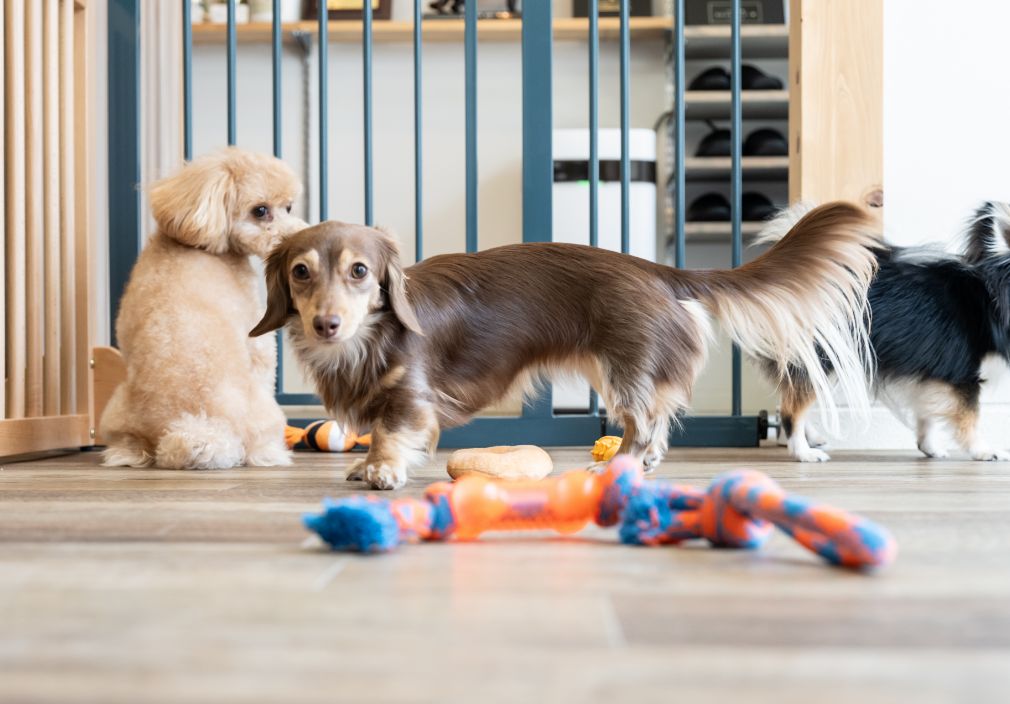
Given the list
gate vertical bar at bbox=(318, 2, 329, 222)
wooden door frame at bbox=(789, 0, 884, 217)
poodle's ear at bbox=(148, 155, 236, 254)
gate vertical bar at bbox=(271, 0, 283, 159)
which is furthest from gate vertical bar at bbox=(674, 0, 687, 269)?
poodle's ear at bbox=(148, 155, 236, 254)

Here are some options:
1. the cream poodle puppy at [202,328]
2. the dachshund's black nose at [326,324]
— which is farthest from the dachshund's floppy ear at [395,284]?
the cream poodle puppy at [202,328]

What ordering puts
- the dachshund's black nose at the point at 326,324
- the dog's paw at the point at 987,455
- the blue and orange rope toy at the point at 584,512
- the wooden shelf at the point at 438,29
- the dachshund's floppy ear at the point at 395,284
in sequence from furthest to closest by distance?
the wooden shelf at the point at 438,29
the dog's paw at the point at 987,455
the dachshund's floppy ear at the point at 395,284
the dachshund's black nose at the point at 326,324
the blue and orange rope toy at the point at 584,512

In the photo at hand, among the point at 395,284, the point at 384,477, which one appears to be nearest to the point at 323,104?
the point at 395,284

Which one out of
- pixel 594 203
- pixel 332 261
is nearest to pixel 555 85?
pixel 594 203

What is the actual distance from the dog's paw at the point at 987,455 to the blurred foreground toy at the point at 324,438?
4.72 feet

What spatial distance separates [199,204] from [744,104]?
2.82 meters

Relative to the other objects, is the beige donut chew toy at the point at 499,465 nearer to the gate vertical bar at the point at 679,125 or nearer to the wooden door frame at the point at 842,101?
the gate vertical bar at the point at 679,125

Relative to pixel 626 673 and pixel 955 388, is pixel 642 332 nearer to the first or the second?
pixel 955 388

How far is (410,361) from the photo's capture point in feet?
5.83

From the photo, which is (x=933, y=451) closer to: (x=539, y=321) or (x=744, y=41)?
(x=539, y=321)

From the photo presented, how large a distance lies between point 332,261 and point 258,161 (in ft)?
1.98

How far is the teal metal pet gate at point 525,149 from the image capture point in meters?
2.53

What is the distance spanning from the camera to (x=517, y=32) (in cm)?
442

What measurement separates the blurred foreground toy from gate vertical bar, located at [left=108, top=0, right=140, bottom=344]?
612 mm
